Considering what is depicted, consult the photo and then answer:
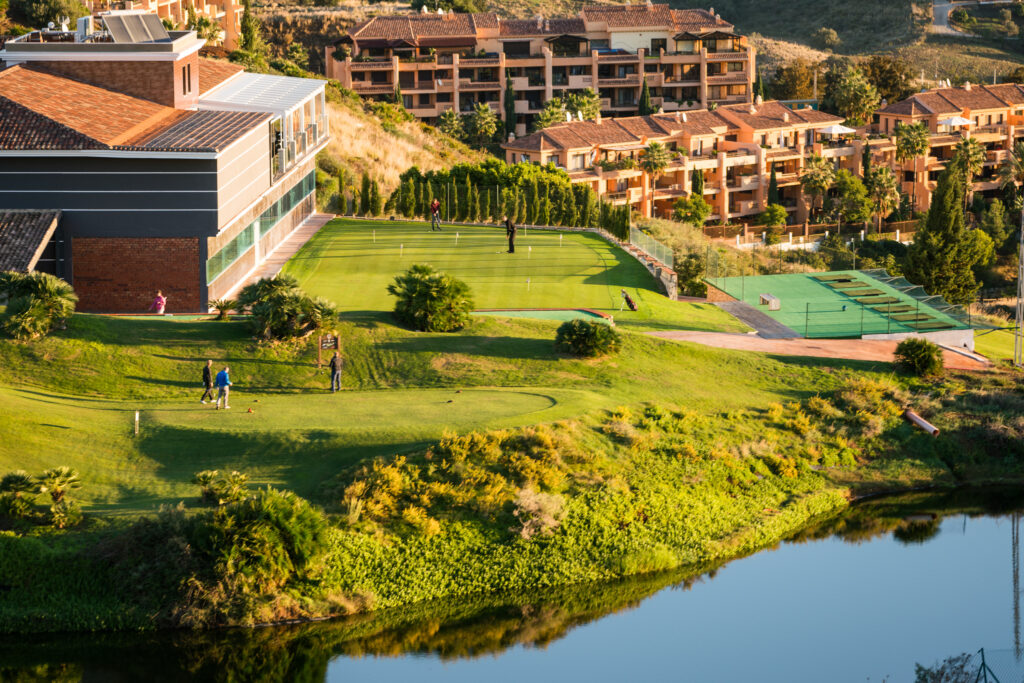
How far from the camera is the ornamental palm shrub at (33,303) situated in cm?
4197

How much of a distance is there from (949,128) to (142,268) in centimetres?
9986

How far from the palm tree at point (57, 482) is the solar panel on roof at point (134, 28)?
2994 centimetres

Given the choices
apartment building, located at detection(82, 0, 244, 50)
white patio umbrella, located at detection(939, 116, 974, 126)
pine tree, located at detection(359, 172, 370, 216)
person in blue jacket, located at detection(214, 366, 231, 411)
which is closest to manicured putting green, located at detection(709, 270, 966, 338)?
pine tree, located at detection(359, 172, 370, 216)

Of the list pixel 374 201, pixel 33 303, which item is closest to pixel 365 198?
pixel 374 201

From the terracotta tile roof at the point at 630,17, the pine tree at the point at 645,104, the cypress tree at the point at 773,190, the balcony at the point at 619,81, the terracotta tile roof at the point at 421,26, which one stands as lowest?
the cypress tree at the point at 773,190

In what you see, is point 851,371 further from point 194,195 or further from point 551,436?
point 194,195

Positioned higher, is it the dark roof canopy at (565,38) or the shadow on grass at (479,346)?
the dark roof canopy at (565,38)

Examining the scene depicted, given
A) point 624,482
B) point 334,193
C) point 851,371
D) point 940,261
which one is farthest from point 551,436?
point 940,261

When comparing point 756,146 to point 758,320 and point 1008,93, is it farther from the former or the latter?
point 758,320

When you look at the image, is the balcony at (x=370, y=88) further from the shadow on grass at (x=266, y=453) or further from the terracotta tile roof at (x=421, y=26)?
the shadow on grass at (x=266, y=453)

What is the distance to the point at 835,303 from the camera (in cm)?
6059

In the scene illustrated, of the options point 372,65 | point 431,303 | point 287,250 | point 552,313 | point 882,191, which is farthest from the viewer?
point 372,65

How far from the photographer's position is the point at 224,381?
39156 millimetres

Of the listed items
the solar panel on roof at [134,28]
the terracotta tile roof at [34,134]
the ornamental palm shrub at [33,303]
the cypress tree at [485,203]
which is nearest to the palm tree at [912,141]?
the cypress tree at [485,203]
